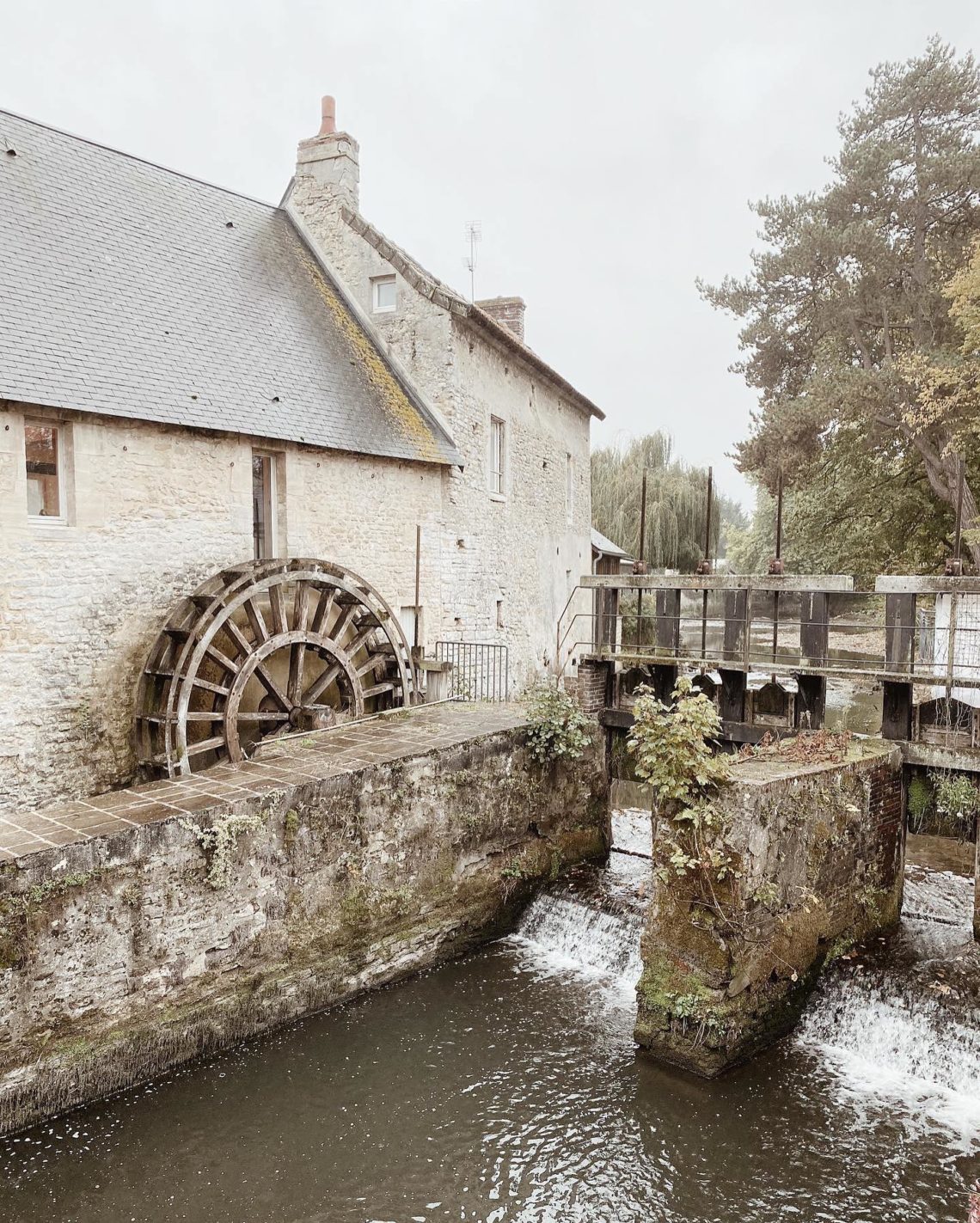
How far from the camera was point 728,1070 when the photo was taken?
5.97 m

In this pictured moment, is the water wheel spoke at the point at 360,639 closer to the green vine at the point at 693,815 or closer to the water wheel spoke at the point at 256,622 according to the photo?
the water wheel spoke at the point at 256,622

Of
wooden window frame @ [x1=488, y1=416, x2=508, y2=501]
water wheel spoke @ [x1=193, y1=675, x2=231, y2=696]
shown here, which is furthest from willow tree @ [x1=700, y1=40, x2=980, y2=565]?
water wheel spoke @ [x1=193, y1=675, x2=231, y2=696]

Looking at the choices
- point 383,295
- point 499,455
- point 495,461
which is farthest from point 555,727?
point 383,295

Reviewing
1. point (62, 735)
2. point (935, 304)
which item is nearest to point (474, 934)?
point (62, 735)

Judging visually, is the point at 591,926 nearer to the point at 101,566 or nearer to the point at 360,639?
the point at 360,639

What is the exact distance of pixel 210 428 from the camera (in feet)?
28.5

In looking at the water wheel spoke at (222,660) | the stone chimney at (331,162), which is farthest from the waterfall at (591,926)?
the stone chimney at (331,162)

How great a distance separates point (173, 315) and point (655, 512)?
54.1 feet

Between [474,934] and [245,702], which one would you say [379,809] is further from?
[245,702]

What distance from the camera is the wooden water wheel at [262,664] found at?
8.09 m

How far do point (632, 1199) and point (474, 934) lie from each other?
135 inches

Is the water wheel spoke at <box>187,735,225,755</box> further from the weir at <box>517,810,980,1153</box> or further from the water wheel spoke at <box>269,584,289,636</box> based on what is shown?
the weir at <box>517,810,980,1153</box>

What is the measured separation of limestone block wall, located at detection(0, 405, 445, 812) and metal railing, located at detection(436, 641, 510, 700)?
287 centimetres

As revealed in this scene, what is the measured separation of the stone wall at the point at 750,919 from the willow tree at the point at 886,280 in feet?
27.6
